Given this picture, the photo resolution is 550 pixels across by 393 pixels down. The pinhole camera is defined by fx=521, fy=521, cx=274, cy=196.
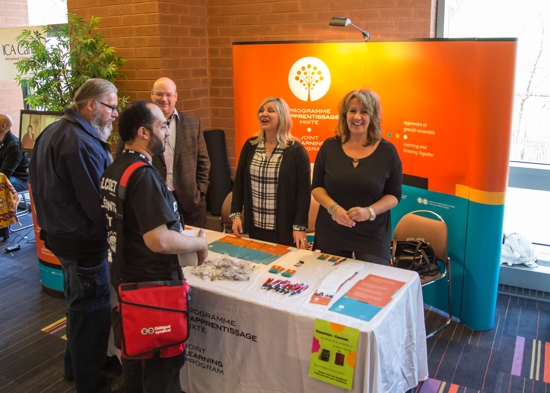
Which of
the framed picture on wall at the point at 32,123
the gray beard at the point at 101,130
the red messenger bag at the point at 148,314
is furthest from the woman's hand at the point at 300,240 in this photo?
the framed picture on wall at the point at 32,123

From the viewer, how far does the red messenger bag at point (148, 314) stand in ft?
6.65

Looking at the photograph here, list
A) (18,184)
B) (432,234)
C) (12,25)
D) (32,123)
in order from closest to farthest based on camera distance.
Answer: (432,234)
(32,123)
(18,184)
(12,25)

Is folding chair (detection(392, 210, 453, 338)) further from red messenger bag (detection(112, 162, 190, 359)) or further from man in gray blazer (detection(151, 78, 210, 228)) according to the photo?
red messenger bag (detection(112, 162, 190, 359))

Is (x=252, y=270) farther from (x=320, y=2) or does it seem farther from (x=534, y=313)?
(x=320, y=2)

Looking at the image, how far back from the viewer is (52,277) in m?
4.06

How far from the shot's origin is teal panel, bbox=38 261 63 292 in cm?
401

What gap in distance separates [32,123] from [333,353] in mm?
3473

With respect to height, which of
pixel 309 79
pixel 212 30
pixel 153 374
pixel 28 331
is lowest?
pixel 28 331

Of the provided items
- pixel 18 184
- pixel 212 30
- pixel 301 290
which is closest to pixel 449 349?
pixel 301 290

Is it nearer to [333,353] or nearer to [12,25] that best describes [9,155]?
[12,25]

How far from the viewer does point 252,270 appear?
2516 mm

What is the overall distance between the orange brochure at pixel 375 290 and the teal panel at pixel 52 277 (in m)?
2.60

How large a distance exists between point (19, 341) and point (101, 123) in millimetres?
1754

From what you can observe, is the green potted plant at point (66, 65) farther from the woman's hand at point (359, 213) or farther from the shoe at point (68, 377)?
the woman's hand at point (359, 213)
